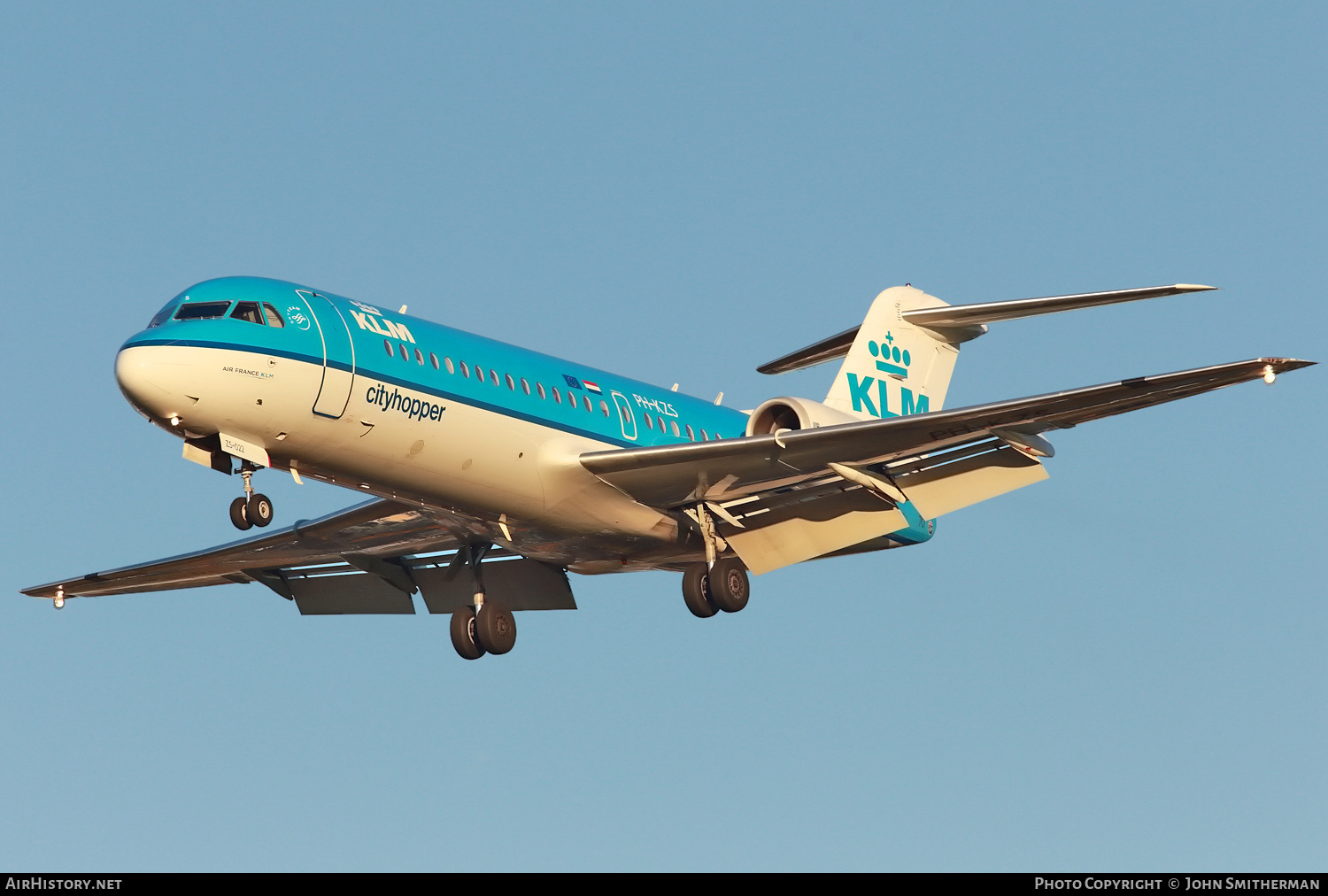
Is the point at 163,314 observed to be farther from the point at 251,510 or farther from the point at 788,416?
the point at 788,416

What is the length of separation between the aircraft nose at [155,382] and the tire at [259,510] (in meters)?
1.33

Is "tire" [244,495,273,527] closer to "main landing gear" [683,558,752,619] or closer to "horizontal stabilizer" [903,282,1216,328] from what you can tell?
"main landing gear" [683,558,752,619]

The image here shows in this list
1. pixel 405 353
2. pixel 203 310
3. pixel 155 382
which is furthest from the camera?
pixel 405 353

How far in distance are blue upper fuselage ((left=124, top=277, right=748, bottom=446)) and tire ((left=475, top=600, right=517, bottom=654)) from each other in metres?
3.45

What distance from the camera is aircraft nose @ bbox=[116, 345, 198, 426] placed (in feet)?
64.5

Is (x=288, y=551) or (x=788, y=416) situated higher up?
(x=788, y=416)

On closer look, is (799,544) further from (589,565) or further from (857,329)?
(857,329)

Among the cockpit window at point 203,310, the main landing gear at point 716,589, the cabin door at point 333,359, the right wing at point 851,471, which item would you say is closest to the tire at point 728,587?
the main landing gear at point 716,589

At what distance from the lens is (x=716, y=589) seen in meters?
24.1

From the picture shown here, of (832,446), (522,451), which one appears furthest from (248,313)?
(832,446)

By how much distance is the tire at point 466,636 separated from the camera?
25391mm

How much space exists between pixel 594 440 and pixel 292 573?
290 inches

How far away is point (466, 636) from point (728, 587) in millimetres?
4118
